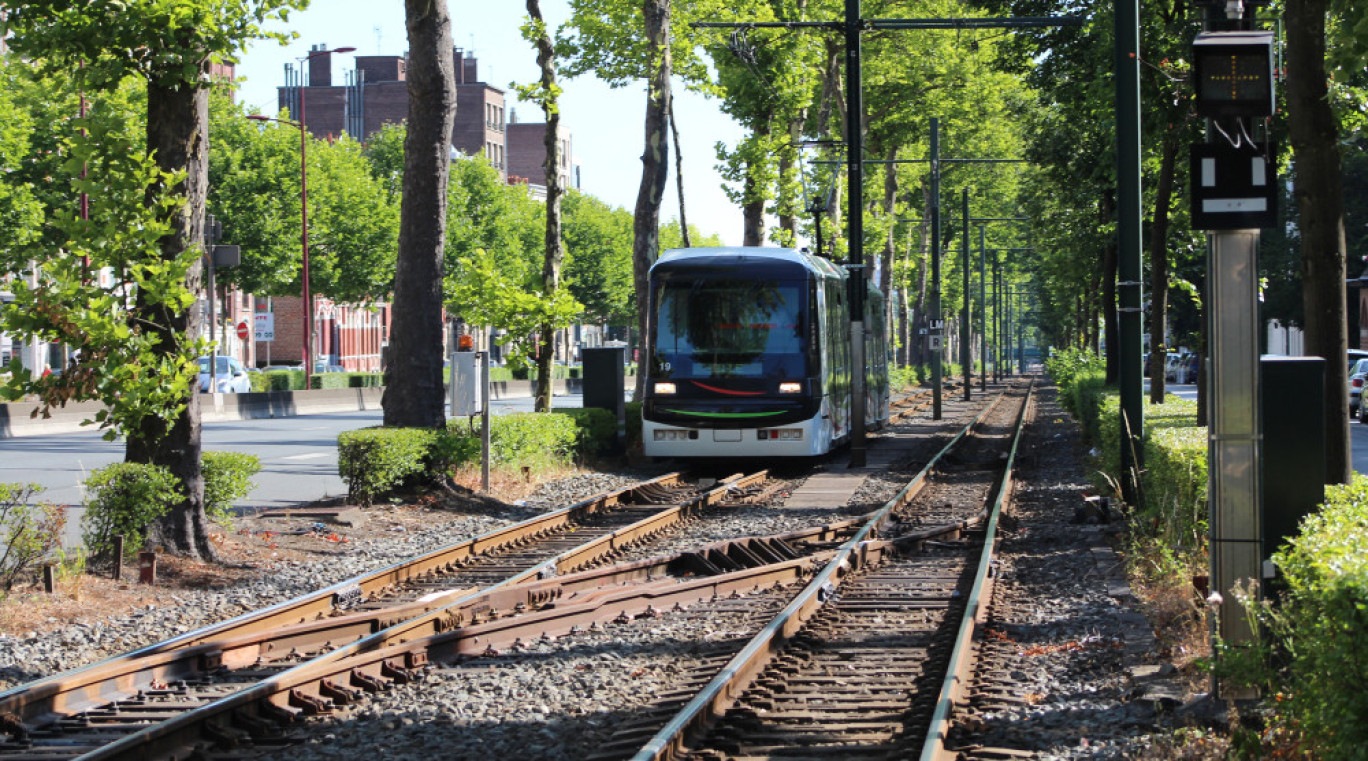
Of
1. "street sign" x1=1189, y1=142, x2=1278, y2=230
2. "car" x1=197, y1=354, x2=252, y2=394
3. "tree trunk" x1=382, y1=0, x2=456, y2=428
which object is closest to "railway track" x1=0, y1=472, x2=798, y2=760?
"tree trunk" x1=382, y1=0, x2=456, y2=428

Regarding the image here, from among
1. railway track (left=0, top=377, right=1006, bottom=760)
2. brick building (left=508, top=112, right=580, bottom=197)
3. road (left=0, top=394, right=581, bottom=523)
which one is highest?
brick building (left=508, top=112, right=580, bottom=197)

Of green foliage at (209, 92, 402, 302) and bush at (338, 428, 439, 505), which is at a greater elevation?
green foliage at (209, 92, 402, 302)

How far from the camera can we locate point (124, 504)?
12531 millimetres

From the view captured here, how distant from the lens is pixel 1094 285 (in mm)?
49656

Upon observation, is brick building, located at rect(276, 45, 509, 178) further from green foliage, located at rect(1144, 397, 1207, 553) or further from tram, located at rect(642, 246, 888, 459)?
green foliage, located at rect(1144, 397, 1207, 553)

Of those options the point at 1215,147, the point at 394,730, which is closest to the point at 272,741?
the point at 394,730

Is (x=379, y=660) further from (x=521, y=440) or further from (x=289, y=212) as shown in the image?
(x=289, y=212)

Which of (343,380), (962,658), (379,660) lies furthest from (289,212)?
(962,658)

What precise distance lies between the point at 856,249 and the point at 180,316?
47.9ft

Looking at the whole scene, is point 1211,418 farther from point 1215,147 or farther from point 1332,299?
point 1332,299

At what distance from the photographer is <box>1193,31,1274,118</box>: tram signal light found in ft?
25.2

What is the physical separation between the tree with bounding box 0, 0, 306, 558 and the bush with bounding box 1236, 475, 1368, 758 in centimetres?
867

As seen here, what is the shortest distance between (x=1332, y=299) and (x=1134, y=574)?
2.47m

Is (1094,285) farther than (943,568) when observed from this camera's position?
Yes
